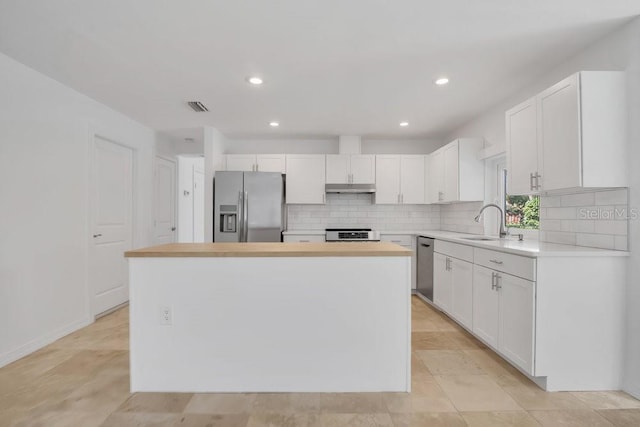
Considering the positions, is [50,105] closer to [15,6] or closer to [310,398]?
[15,6]

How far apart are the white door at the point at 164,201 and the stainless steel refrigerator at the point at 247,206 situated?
3.39 ft

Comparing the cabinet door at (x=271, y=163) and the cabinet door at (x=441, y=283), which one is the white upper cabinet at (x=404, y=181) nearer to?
the cabinet door at (x=441, y=283)

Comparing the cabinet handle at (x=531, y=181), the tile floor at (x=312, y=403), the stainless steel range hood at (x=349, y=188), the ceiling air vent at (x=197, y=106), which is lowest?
the tile floor at (x=312, y=403)

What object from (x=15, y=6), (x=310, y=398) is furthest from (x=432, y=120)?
(x=15, y=6)

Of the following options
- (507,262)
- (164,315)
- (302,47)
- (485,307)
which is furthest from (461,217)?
(164,315)

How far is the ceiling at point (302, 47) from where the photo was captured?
1.95 metres

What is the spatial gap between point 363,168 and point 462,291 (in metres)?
2.39

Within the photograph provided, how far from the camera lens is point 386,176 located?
193 inches

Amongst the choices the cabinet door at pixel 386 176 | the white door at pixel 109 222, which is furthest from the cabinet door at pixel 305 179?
the white door at pixel 109 222

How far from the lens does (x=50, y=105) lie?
293cm

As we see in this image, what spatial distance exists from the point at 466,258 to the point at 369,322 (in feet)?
4.84

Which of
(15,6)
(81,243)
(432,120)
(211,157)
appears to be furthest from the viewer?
(211,157)

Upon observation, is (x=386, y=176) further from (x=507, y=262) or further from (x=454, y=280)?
(x=507, y=262)

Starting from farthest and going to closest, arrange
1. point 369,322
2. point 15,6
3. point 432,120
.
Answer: point 432,120 → point 369,322 → point 15,6
